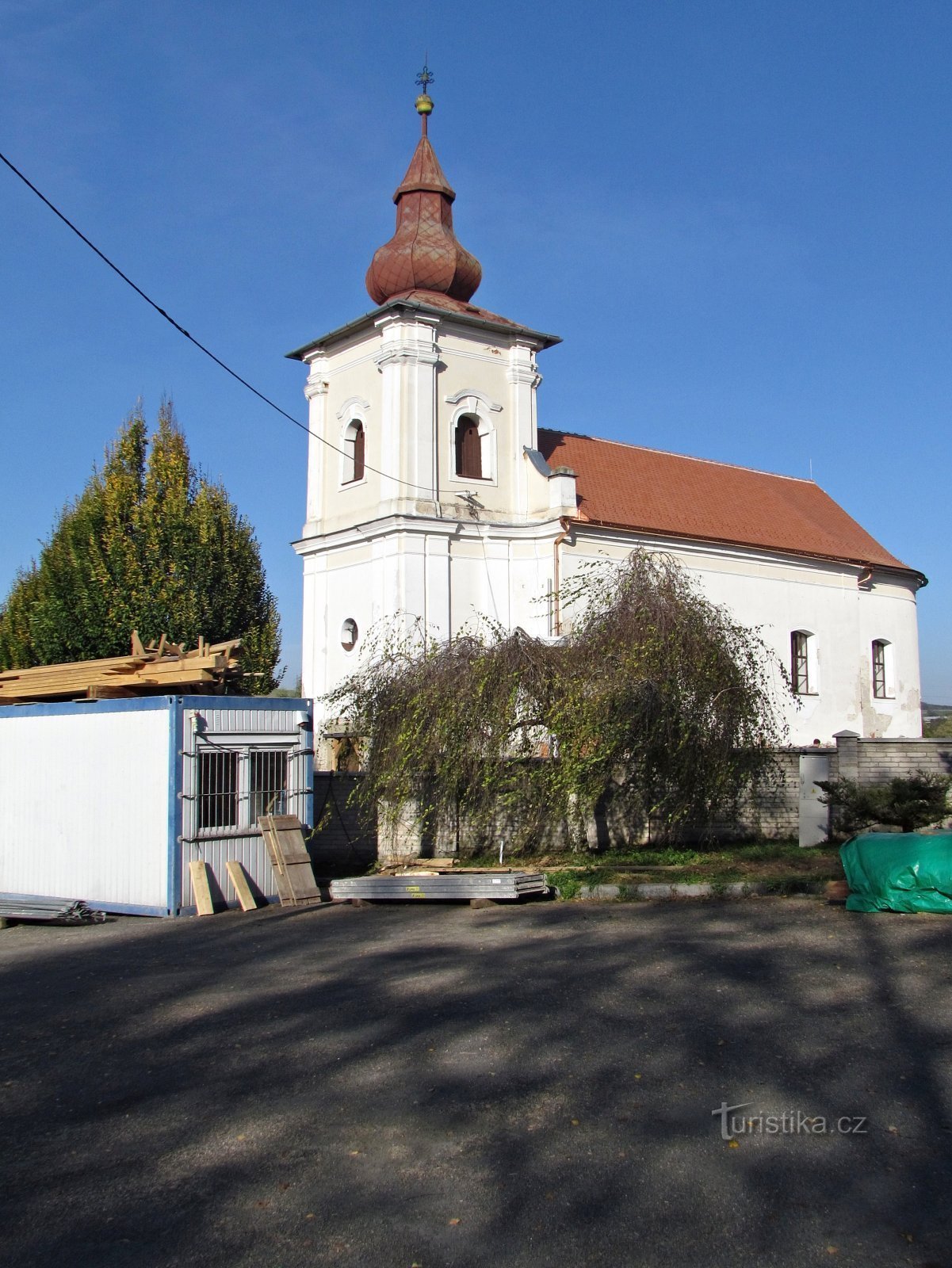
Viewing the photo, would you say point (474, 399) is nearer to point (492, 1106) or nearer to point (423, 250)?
point (423, 250)

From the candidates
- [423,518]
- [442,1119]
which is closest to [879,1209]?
[442,1119]

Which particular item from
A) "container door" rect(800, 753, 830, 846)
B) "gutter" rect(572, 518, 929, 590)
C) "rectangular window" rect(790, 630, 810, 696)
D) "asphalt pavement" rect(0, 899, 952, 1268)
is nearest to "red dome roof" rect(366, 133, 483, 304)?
"gutter" rect(572, 518, 929, 590)

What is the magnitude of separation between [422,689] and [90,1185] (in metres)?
11.9

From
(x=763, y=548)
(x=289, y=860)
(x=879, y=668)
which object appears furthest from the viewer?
(x=879, y=668)

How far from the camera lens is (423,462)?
26.5 meters

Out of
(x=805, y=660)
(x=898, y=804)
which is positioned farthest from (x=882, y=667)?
(x=898, y=804)

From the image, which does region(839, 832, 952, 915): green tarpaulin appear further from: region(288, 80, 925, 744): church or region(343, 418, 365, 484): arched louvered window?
region(343, 418, 365, 484): arched louvered window

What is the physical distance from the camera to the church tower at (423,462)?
86.3 ft

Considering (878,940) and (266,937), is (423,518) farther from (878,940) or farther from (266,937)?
(878,940)

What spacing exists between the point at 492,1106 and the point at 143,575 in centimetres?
2736

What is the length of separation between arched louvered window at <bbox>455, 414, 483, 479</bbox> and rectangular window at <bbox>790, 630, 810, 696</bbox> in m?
10.0

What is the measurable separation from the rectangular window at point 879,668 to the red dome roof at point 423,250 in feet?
52.4

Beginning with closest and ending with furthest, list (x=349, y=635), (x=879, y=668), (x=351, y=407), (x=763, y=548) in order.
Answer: (x=349, y=635) < (x=351, y=407) < (x=763, y=548) < (x=879, y=668)

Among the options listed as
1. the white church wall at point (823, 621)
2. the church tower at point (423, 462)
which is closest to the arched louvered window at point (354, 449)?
the church tower at point (423, 462)
